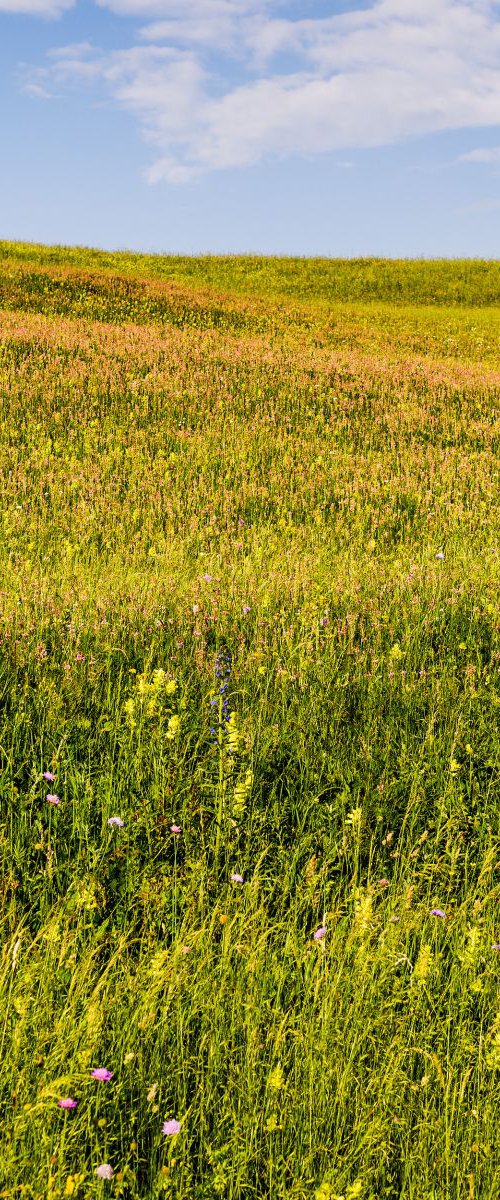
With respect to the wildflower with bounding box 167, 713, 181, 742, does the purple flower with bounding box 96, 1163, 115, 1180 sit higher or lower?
lower

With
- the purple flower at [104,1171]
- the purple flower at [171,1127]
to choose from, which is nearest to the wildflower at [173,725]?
the purple flower at [171,1127]

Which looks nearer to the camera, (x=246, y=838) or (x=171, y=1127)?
(x=171, y=1127)

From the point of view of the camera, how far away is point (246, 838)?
3.50 m

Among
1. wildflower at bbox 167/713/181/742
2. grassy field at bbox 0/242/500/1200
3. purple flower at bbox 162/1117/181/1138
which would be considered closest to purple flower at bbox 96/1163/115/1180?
grassy field at bbox 0/242/500/1200

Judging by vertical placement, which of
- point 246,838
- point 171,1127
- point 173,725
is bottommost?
point 246,838

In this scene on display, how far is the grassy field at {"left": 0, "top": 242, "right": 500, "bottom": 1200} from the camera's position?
2057mm

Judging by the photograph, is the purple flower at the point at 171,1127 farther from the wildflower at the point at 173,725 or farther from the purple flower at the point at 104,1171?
the wildflower at the point at 173,725

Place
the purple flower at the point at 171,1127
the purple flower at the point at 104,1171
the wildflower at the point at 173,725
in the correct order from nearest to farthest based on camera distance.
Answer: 1. the purple flower at the point at 104,1171
2. the purple flower at the point at 171,1127
3. the wildflower at the point at 173,725

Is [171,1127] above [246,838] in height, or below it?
above

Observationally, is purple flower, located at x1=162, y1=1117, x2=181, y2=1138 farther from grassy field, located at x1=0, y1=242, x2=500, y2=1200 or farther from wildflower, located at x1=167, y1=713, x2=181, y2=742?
wildflower, located at x1=167, y1=713, x2=181, y2=742

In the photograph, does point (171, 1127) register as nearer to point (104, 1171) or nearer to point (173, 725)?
point (104, 1171)

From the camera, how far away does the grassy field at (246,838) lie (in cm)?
206

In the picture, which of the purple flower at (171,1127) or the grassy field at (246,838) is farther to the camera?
the grassy field at (246,838)

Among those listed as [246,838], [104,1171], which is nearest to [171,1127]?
[104,1171]
